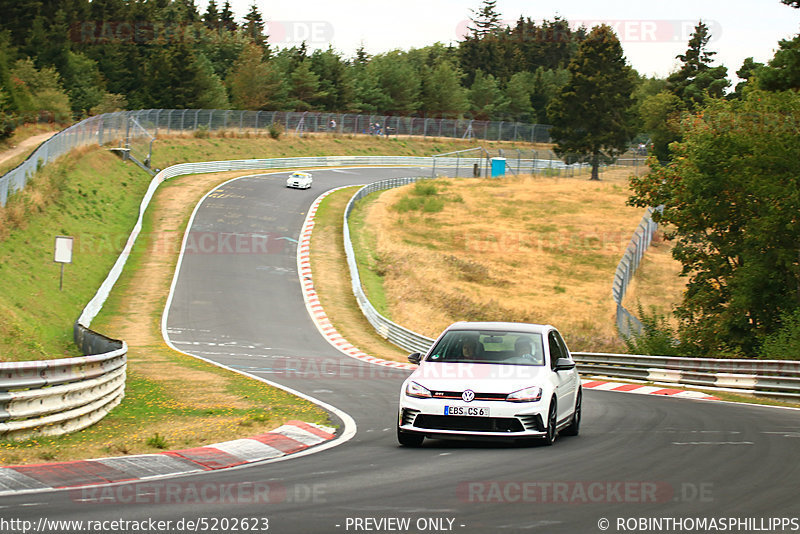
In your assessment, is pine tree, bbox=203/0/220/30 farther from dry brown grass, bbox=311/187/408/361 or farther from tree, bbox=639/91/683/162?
dry brown grass, bbox=311/187/408/361

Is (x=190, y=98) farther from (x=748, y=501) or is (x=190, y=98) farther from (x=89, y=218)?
(x=748, y=501)

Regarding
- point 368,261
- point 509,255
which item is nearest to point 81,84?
point 509,255

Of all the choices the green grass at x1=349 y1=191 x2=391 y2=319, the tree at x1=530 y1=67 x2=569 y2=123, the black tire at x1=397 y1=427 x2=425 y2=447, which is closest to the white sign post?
the green grass at x1=349 y1=191 x2=391 y2=319

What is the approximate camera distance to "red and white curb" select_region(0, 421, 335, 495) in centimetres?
836

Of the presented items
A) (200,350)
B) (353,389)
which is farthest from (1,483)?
(200,350)

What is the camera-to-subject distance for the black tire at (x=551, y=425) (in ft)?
35.7

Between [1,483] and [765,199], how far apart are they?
21855 millimetres

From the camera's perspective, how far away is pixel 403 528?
6.65 metres

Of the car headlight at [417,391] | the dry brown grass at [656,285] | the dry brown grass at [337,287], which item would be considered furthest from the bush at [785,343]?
the dry brown grass at [656,285]

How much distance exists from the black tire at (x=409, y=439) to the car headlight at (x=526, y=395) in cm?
118

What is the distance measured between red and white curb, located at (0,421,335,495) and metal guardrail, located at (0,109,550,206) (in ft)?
83.0

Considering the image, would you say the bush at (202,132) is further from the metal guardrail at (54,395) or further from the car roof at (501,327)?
the car roof at (501,327)

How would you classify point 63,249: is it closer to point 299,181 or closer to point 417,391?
point 417,391

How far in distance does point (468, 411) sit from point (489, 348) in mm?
1456
